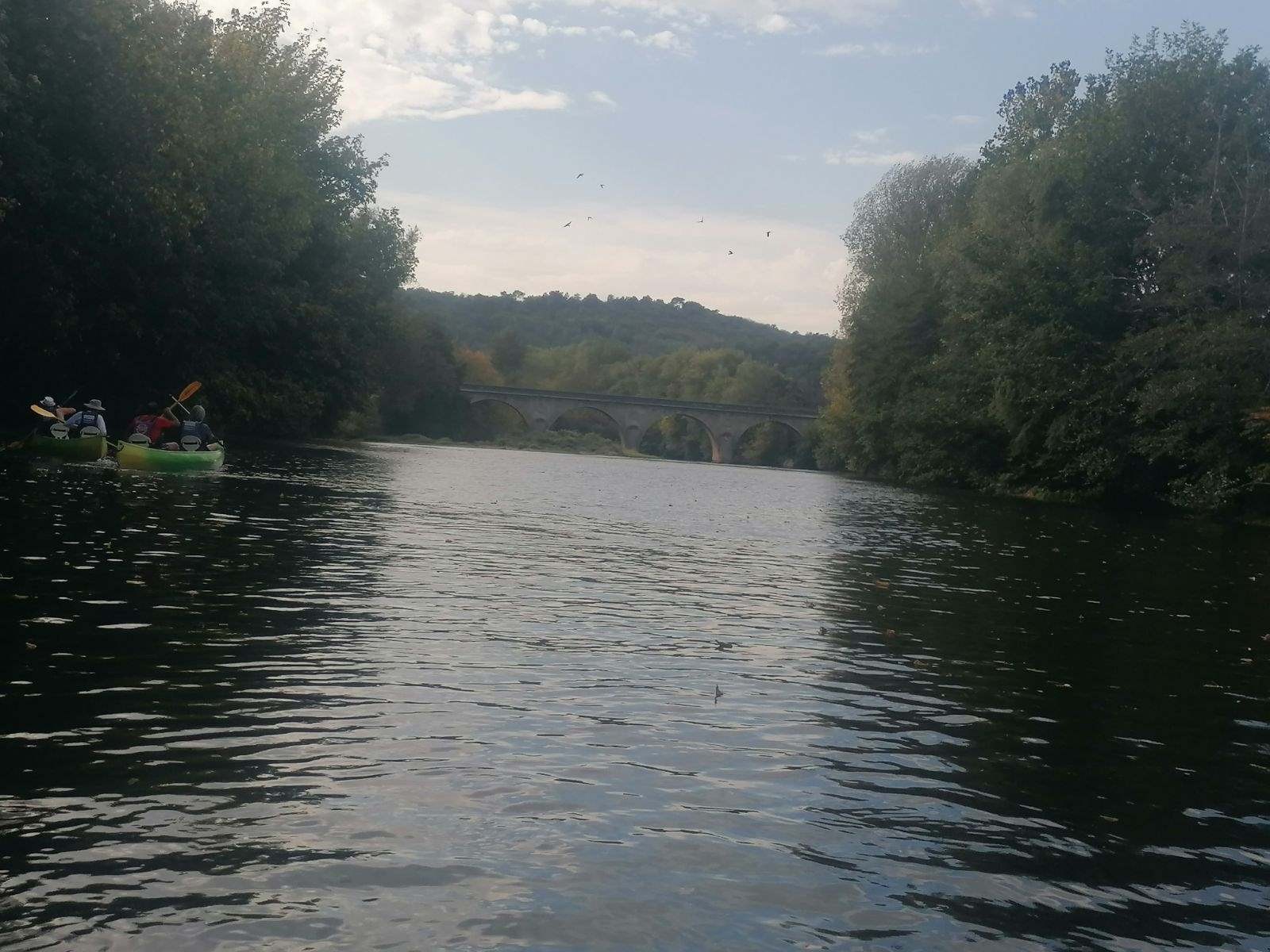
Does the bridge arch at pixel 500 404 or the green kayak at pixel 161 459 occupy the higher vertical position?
the bridge arch at pixel 500 404

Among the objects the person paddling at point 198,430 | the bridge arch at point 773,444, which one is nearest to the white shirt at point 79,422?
the person paddling at point 198,430

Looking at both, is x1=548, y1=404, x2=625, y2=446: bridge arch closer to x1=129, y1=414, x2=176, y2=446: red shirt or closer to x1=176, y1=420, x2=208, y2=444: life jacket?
x1=129, y1=414, x2=176, y2=446: red shirt

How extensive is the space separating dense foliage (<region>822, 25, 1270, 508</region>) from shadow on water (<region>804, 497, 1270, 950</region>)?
26.5 meters

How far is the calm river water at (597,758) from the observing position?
5512mm

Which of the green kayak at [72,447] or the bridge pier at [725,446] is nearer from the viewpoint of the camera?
the green kayak at [72,447]

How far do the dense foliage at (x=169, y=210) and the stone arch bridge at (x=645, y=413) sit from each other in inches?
2559

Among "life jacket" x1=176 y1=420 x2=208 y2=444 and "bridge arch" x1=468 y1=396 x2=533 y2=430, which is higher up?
"bridge arch" x1=468 y1=396 x2=533 y2=430

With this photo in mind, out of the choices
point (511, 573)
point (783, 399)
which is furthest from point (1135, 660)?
point (783, 399)

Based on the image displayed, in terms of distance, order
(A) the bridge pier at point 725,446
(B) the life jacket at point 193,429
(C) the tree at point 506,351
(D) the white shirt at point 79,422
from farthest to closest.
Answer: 1. (C) the tree at point 506,351
2. (A) the bridge pier at point 725,446
3. (D) the white shirt at point 79,422
4. (B) the life jacket at point 193,429

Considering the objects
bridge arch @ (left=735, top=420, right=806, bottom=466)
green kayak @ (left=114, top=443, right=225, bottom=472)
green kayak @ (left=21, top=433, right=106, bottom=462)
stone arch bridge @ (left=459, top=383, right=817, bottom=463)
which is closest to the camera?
green kayak @ (left=114, top=443, right=225, bottom=472)

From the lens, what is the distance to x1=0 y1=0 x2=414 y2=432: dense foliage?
121 ft

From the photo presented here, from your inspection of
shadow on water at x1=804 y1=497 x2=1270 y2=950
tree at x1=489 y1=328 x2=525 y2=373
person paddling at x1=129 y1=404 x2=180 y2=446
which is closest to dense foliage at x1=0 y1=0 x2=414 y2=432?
person paddling at x1=129 y1=404 x2=180 y2=446

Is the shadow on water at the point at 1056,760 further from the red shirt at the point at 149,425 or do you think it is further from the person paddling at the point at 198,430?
the red shirt at the point at 149,425

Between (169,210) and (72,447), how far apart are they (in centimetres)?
1075
